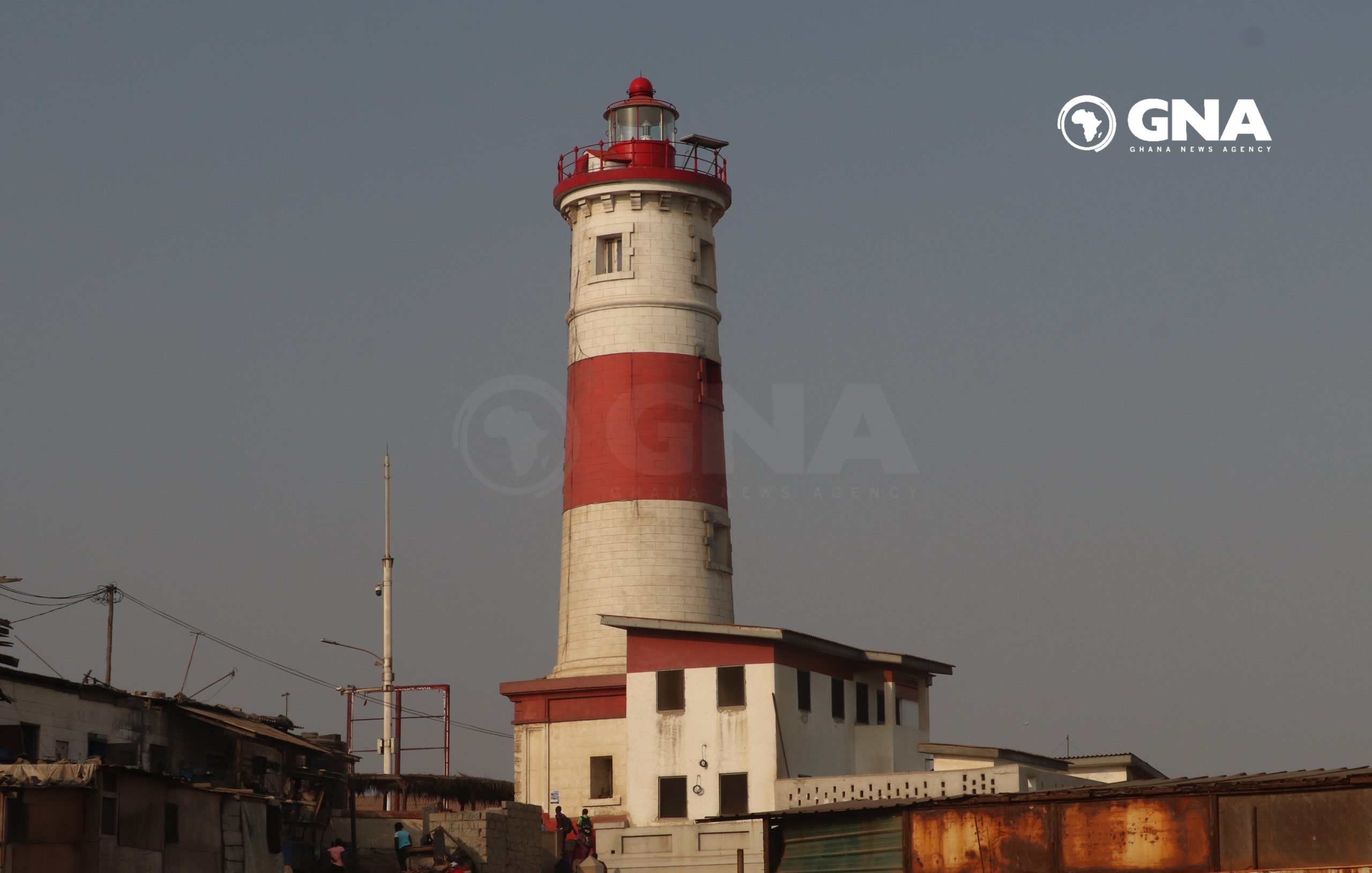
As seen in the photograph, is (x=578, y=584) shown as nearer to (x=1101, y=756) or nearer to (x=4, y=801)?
(x=1101, y=756)

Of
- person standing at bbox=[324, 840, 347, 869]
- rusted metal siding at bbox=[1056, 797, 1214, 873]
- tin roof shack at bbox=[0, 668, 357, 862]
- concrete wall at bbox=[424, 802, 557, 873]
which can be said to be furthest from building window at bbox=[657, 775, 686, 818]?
rusted metal siding at bbox=[1056, 797, 1214, 873]

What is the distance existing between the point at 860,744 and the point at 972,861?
17607 millimetres

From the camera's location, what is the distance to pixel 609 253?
5222cm

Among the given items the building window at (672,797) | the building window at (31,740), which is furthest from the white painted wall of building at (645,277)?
the building window at (31,740)

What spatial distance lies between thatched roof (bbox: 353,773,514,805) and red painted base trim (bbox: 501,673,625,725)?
2466mm

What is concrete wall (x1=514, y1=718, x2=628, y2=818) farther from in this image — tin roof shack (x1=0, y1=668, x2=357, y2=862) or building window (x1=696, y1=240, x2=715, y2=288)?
building window (x1=696, y1=240, x2=715, y2=288)

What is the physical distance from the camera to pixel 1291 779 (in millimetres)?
27391

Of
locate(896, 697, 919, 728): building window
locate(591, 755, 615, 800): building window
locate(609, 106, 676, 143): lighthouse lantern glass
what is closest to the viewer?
locate(591, 755, 615, 800): building window

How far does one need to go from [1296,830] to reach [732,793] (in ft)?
62.4

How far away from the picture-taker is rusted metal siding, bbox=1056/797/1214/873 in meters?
28.1

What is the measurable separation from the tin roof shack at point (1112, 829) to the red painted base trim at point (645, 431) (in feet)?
59.4

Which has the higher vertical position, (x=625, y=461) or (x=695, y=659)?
(x=625, y=461)

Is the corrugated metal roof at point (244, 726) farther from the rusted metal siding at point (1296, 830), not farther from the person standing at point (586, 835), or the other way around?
the rusted metal siding at point (1296, 830)

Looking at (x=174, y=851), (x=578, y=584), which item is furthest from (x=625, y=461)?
(x=174, y=851)
